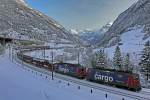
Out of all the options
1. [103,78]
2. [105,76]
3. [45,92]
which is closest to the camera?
[45,92]

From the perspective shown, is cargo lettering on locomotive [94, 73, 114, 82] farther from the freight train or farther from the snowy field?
the snowy field

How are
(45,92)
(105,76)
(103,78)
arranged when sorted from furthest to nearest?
(103,78), (105,76), (45,92)

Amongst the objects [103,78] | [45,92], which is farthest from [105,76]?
[45,92]

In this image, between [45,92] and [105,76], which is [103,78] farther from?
[45,92]

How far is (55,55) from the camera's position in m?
177

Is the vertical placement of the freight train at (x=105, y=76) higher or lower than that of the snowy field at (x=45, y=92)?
higher

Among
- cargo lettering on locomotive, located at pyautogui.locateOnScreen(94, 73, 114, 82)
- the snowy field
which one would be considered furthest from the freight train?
the snowy field

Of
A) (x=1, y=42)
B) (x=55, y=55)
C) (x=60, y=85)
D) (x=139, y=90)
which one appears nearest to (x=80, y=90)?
(x=60, y=85)

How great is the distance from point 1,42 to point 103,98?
115321 millimetres

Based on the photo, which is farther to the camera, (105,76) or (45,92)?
(105,76)

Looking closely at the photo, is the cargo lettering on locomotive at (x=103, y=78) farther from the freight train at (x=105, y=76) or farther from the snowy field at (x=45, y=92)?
the snowy field at (x=45, y=92)

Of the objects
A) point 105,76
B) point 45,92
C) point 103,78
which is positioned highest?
point 105,76

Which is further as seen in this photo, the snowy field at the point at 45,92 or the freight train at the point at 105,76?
the freight train at the point at 105,76

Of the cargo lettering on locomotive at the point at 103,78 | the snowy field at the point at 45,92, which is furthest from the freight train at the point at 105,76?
the snowy field at the point at 45,92
